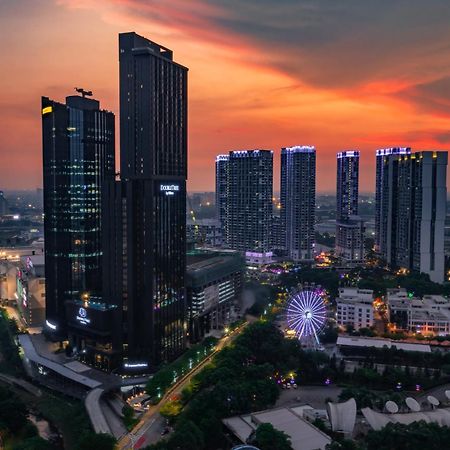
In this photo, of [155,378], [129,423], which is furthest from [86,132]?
[129,423]

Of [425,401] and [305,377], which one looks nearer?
[425,401]

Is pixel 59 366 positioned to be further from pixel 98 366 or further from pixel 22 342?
pixel 22 342

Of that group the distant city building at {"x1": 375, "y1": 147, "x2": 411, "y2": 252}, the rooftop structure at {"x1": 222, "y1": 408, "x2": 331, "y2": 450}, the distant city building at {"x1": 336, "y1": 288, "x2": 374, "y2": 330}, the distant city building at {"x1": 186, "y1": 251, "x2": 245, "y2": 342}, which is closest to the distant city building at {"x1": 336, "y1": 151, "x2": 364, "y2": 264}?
the distant city building at {"x1": 375, "y1": 147, "x2": 411, "y2": 252}

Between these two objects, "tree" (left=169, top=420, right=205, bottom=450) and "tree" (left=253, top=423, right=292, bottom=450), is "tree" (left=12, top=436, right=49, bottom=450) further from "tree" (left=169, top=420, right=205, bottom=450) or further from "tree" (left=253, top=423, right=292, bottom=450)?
"tree" (left=253, top=423, right=292, bottom=450)

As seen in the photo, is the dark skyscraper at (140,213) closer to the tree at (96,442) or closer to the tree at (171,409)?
the tree at (171,409)

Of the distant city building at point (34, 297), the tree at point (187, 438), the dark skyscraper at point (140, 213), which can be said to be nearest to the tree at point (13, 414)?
the dark skyscraper at point (140, 213)
